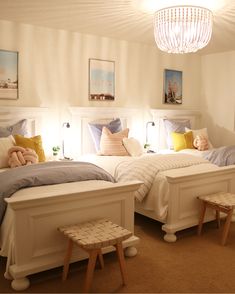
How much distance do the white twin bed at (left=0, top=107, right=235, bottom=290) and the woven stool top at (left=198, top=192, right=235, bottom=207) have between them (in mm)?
114

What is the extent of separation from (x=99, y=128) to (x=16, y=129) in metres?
1.11

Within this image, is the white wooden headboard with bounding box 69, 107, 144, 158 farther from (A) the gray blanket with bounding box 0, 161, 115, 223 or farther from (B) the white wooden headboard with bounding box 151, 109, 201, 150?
(A) the gray blanket with bounding box 0, 161, 115, 223

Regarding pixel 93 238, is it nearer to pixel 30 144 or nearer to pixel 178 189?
pixel 178 189

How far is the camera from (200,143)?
481 cm

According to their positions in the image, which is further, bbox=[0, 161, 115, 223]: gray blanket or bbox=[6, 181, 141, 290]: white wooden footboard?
bbox=[0, 161, 115, 223]: gray blanket

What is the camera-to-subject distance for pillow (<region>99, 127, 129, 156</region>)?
4.06m

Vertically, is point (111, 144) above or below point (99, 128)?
below

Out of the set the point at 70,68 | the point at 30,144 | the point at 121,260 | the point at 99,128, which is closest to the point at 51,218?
the point at 121,260

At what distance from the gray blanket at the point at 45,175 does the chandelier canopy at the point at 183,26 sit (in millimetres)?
1415

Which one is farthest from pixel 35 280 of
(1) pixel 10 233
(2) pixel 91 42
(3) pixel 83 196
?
(2) pixel 91 42

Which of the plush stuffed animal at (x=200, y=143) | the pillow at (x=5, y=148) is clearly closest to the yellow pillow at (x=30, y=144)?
the pillow at (x=5, y=148)

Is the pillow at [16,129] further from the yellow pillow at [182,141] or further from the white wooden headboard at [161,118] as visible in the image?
the yellow pillow at [182,141]

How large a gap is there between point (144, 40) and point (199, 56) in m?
1.51

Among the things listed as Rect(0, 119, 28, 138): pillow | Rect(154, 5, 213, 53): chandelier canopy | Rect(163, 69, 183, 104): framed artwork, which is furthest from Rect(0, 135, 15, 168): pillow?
Rect(163, 69, 183, 104): framed artwork
